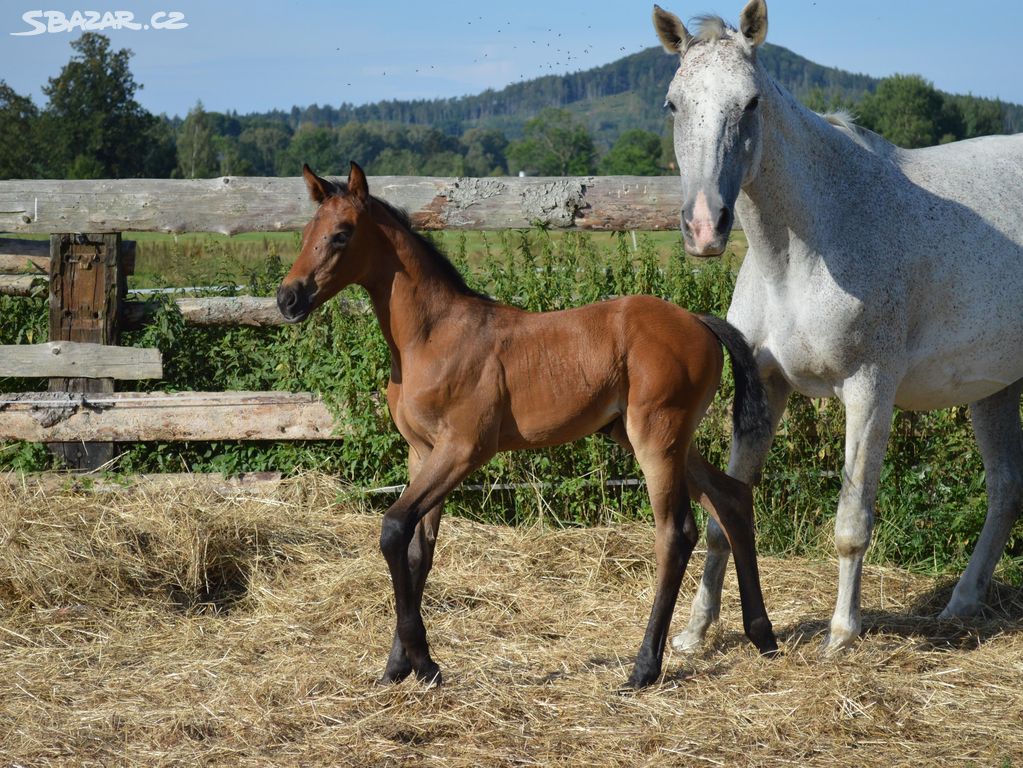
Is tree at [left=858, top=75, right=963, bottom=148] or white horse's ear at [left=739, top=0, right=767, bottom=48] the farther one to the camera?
tree at [left=858, top=75, right=963, bottom=148]

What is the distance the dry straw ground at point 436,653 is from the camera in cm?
328

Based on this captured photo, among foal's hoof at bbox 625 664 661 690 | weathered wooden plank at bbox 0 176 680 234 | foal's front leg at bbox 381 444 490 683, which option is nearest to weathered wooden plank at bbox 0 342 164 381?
weathered wooden plank at bbox 0 176 680 234

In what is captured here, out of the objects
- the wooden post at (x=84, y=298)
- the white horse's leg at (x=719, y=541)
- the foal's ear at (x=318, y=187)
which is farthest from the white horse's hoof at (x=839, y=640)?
the wooden post at (x=84, y=298)

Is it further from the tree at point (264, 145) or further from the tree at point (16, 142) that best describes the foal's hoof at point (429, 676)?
the tree at point (264, 145)

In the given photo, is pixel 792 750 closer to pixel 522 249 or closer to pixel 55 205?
pixel 522 249

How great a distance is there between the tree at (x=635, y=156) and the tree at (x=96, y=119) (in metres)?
27.6

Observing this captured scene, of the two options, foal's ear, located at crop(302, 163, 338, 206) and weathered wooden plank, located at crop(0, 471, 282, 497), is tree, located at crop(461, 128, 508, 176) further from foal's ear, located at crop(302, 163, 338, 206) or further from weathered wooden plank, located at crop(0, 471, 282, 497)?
foal's ear, located at crop(302, 163, 338, 206)

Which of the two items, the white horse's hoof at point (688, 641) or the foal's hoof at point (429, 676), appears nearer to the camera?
the foal's hoof at point (429, 676)

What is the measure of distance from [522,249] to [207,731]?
3.42 metres

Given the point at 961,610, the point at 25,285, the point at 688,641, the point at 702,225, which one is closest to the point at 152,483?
the point at 25,285

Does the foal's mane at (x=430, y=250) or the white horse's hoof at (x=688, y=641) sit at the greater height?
the foal's mane at (x=430, y=250)

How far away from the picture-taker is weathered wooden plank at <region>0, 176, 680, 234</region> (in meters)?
6.03

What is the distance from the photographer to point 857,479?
4.00 m

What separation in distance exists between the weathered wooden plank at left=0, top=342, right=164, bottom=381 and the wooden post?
7 cm
